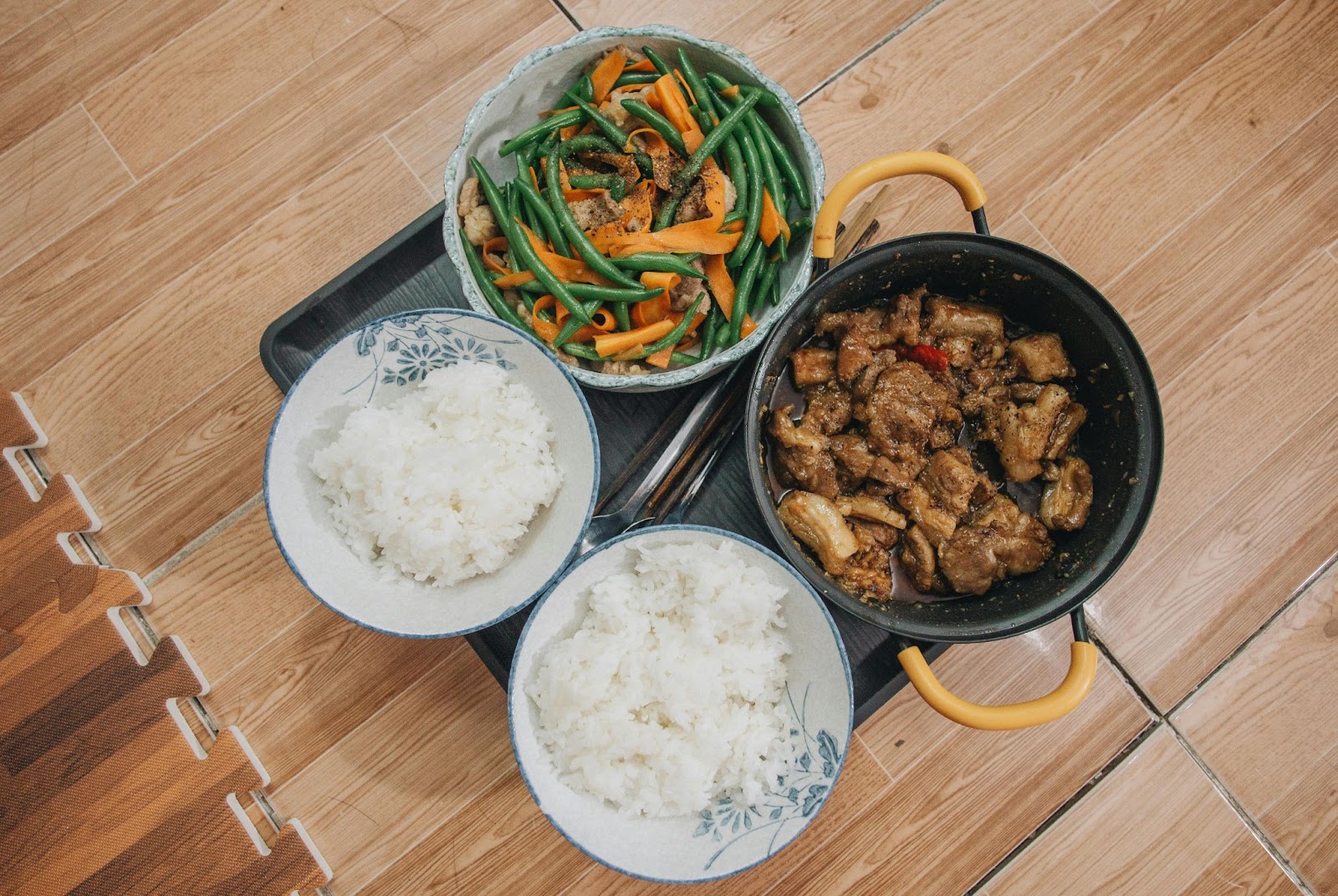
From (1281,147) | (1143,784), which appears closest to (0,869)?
(1143,784)

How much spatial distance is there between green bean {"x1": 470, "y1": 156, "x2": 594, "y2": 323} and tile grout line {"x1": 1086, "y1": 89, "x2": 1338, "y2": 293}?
1.46 meters

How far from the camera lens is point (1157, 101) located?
8.38 feet

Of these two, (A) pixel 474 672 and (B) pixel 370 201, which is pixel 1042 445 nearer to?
(A) pixel 474 672

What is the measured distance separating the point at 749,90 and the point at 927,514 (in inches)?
42.3

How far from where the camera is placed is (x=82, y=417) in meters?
2.41

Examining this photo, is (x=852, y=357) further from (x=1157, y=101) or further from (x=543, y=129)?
(x=1157, y=101)

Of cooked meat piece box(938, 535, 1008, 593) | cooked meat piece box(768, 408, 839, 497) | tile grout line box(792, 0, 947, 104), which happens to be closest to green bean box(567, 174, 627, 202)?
cooked meat piece box(768, 408, 839, 497)

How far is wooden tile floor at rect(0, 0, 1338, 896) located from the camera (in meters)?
2.35

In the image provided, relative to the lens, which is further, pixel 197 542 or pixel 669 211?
pixel 197 542

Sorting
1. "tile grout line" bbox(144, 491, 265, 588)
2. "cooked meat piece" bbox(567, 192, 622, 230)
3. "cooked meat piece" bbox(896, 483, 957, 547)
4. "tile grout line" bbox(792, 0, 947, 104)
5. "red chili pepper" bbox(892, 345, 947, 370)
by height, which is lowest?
"cooked meat piece" bbox(896, 483, 957, 547)

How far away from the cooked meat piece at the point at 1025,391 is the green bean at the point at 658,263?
84cm

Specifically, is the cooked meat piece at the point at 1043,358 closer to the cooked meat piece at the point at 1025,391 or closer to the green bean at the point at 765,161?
the cooked meat piece at the point at 1025,391

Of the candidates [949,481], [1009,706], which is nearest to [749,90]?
[949,481]

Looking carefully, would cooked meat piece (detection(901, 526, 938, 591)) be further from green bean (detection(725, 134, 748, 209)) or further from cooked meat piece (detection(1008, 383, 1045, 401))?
green bean (detection(725, 134, 748, 209))
